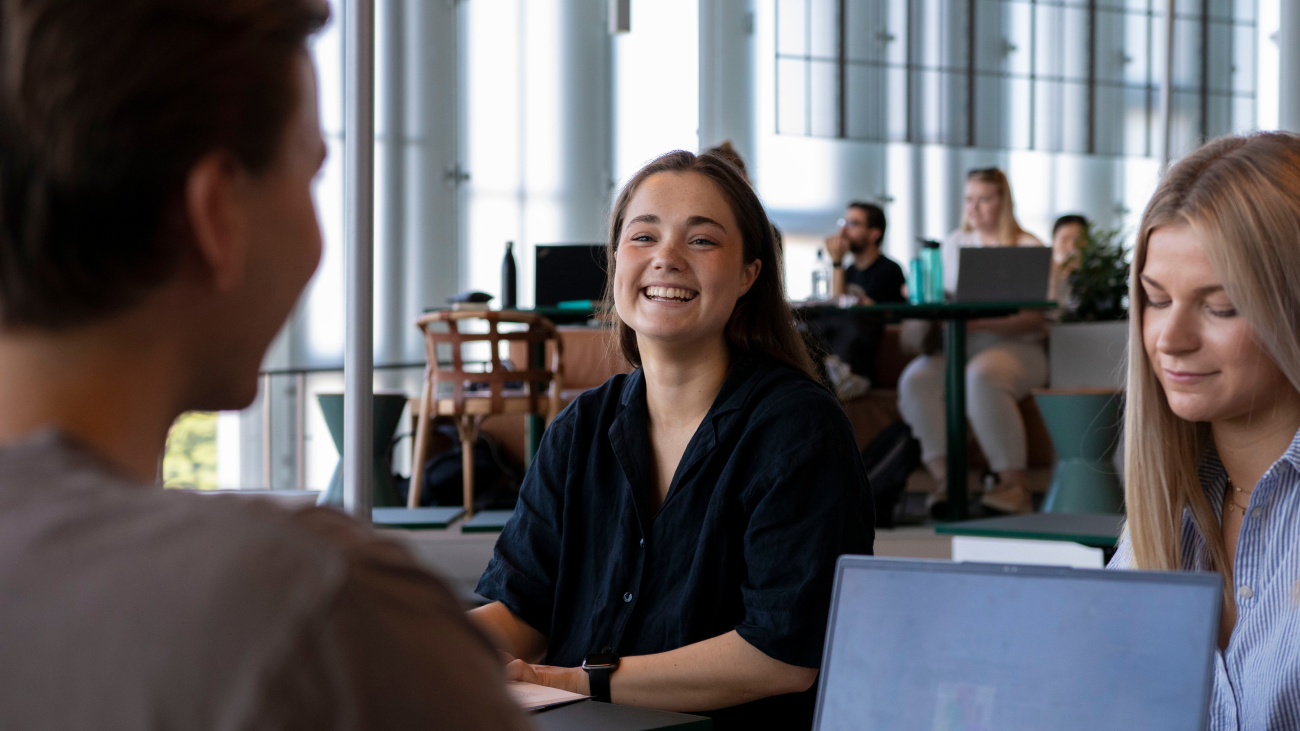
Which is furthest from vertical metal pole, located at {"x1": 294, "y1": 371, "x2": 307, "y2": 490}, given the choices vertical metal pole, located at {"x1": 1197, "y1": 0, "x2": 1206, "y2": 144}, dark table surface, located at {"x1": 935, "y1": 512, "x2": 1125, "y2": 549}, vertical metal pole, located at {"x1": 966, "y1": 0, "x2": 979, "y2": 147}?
vertical metal pole, located at {"x1": 1197, "y1": 0, "x2": 1206, "y2": 144}

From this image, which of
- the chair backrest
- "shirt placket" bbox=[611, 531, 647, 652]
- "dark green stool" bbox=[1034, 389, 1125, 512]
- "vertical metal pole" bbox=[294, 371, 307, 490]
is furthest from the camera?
"vertical metal pole" bbox=[294, 371, 307, 490]

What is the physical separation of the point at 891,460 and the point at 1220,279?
342cm

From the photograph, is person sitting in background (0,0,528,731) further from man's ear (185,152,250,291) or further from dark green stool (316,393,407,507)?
dark green stool (316,393,407,507)

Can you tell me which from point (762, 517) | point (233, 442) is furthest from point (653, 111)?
point (762, 517)

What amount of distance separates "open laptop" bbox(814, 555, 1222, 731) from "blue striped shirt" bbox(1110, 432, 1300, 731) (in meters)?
0.30

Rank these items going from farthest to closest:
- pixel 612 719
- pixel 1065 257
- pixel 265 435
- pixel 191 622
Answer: pixel 265 435
pixel 1065 257
pixel 612 719
pixel 191 622

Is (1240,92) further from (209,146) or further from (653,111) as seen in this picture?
(209,146)

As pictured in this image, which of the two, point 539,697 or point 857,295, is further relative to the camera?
point 857,295

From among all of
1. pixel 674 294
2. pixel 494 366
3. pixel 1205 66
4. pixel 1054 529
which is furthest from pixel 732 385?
pixel 1205 66

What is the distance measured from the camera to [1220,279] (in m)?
1.05

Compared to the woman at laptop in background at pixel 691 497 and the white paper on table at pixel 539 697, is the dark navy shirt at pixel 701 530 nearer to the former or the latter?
the woman at laptop in background at pixel 691 497

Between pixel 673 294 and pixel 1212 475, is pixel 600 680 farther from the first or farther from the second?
pixel 1212 475

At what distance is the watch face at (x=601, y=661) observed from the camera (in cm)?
141

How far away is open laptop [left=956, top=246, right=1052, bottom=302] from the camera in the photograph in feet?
14.4
